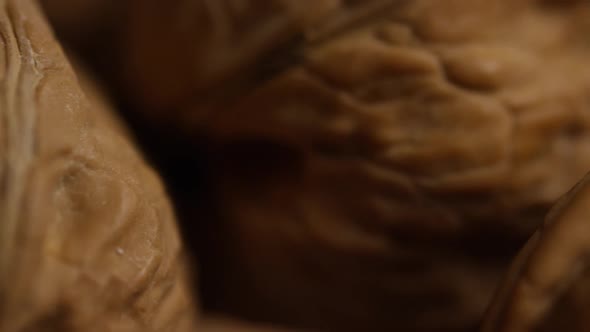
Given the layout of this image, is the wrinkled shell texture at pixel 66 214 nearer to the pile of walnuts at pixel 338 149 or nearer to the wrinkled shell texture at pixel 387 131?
the pile of walnuts at pixel 338 149

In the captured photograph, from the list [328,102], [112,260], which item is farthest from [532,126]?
[112,260]

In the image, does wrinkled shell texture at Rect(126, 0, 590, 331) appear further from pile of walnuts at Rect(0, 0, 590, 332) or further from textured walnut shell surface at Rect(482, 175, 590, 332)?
textured walnut shell surface at Rect(482, 175, 590, 332)

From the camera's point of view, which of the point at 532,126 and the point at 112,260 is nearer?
the point at 112,260

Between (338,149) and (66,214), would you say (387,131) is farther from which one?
(66,214)

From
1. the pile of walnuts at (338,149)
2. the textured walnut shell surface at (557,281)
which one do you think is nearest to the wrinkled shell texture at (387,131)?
the pile of walnuts at (338,149)

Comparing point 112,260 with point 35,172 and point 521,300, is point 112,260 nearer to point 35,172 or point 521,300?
point 35,172

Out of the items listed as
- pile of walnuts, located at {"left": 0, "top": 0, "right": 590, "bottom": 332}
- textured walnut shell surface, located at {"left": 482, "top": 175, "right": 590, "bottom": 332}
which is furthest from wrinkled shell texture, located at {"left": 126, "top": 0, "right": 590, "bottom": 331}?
textured walnut shell surface, located at {"left": 482, "top": 175, "right": 590, "bottom": 332}

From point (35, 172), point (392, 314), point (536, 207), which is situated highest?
point (536, 207)
